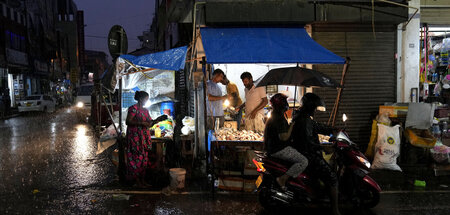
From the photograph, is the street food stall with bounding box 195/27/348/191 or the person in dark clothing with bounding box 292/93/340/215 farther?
the street food stall with bounding box 195/27/348/191

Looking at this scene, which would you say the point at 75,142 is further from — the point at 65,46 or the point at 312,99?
the point at 65,46

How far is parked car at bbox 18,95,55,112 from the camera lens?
24828 millimetres

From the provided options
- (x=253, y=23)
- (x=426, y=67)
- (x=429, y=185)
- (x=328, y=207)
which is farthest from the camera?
(x=426, y=67)

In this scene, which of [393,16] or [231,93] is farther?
[231,93]

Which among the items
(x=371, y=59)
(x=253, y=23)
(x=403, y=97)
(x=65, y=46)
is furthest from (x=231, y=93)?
(x=65, y=46)

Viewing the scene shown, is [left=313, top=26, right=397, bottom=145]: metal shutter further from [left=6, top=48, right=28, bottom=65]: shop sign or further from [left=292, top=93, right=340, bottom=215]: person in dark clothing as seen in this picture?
[left=6, top=48, right=28, bottom=65]: shop sign

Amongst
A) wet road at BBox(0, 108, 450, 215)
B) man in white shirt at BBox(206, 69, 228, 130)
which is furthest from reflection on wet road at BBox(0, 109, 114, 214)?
man in white shirt at BBox(206, 69, 228, 130)

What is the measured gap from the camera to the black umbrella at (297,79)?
616 centimetres

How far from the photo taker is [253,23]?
8875 millimetres

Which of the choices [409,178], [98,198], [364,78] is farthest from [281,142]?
[364,78]

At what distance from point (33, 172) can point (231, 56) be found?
5.57 meters

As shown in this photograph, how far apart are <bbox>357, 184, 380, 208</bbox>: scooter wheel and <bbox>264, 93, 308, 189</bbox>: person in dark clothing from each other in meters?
1.12

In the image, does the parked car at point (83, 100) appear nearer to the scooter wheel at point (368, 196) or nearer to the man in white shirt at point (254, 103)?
the man in white shirt at point (254, 103)

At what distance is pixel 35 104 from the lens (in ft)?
82.8
